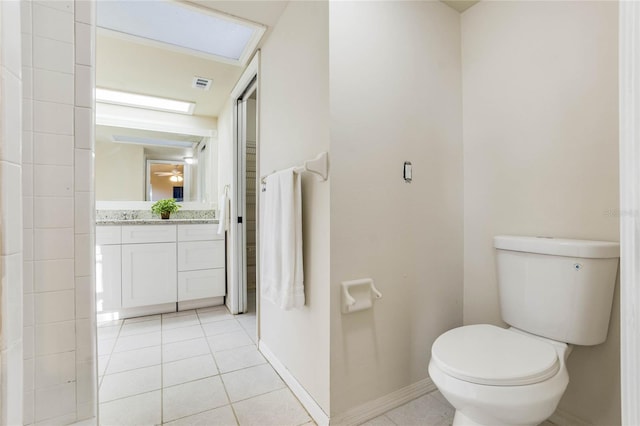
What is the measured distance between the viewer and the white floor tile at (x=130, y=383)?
1.53 meters

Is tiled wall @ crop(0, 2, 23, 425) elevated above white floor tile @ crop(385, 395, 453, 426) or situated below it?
above

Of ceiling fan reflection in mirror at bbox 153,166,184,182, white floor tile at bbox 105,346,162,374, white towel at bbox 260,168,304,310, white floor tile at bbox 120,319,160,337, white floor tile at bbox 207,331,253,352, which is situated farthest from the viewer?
ceiling fan reflection in mirror at bbox 153,166,184,182

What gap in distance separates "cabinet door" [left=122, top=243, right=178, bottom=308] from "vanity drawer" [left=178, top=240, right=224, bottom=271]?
0.25ft

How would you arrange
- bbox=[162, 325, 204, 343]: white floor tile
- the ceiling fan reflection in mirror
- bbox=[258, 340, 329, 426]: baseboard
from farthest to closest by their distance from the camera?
the ceiling fan reflection in mirror → bbox=[162, 325, 204, 343]: white floor tile → bbox=[258, 340, 329, 426]: baseboard

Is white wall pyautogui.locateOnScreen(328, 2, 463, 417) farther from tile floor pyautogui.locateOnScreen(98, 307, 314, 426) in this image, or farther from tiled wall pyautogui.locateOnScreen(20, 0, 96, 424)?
tiled wall pyautogui.locateOnScreen(20, 0, 96, 424)

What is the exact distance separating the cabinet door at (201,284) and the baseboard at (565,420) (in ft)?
8.45

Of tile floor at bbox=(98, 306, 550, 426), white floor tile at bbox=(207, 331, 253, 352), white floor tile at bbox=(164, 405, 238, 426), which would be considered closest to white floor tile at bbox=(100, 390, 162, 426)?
tile floor at bbox=(98, 306, 550, 426)

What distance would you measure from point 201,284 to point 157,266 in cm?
42

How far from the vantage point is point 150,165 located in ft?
10.1

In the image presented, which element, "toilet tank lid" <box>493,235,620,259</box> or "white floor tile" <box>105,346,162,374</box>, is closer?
"toilet tank lid" <box>493,235,620,259</box>

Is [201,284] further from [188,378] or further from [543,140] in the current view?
[543,140]

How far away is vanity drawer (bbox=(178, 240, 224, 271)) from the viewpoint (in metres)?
2.75

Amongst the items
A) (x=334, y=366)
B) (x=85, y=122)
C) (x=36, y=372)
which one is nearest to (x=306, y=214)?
(x=334, y=366)

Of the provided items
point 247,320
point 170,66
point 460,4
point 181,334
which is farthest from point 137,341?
point 460,4
